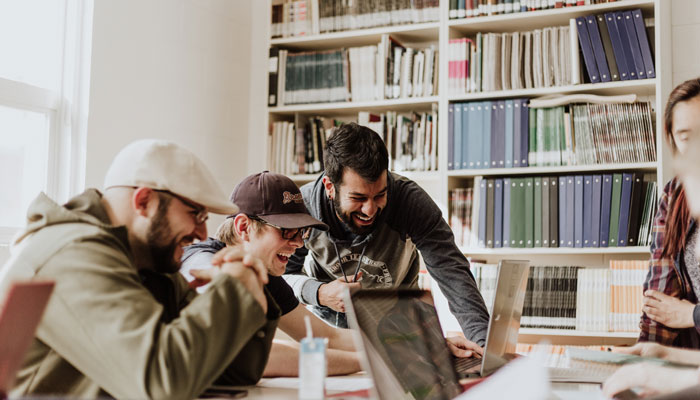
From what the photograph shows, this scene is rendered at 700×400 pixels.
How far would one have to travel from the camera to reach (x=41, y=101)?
2.89 metres

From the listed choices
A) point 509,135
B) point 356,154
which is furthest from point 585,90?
point 356,154

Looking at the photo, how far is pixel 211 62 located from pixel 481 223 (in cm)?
169

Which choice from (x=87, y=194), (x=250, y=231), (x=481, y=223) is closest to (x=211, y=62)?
(x=481, y=223)

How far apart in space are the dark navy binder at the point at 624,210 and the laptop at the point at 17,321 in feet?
9.26

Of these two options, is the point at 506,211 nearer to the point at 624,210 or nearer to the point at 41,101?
the point at 624,210

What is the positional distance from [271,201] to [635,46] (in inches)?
82.9

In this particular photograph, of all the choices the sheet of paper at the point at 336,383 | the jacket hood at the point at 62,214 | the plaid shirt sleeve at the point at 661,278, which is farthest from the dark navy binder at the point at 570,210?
the jacket hood at the point at 62,214

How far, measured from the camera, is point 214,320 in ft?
3.89

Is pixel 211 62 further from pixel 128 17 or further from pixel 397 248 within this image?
pixel 397 248

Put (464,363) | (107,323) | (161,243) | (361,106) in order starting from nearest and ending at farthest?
(107,323) < (161,243) < (464,363) < (361,106)

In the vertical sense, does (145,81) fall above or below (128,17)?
below

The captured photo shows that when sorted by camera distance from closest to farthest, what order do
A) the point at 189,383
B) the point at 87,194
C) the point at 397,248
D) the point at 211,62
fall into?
1. the point at 189,383
2. the point at 87,194
3. the point at 397,248
4. the point at 211,62

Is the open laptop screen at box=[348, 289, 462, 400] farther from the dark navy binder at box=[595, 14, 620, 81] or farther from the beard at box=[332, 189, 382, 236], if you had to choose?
the dark navy binder at box=[595, 14, 620, 81]

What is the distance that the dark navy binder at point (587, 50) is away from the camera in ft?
10.8
